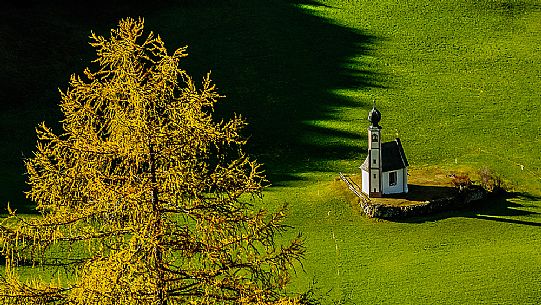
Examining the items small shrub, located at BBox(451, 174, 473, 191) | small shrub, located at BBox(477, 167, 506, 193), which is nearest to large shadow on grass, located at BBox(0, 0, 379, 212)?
small shrub, located at BBox(451, 174, 473, 191)

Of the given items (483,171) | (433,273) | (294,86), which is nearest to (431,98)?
(294,86)

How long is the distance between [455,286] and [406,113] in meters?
26.4

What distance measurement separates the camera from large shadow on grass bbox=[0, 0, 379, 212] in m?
54.7

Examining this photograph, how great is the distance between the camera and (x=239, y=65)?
70500 mm

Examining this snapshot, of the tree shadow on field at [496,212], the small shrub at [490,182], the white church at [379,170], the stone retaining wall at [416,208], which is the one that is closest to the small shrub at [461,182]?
the stone retaining wall at [416,208]

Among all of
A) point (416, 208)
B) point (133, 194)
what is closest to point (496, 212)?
point (416, 208)

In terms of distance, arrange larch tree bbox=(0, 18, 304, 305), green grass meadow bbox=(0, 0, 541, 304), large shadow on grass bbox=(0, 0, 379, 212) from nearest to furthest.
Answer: larch tree bbox=(0, 18, 304, 305), green grass meadow bbox=(0, 0, 541, 304), large shadow on grass bbox=(0, 0, 379, 212)

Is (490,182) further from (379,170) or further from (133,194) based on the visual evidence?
(133,194)

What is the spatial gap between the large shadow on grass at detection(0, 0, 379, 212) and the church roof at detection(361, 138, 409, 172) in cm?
588

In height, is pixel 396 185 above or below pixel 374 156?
below

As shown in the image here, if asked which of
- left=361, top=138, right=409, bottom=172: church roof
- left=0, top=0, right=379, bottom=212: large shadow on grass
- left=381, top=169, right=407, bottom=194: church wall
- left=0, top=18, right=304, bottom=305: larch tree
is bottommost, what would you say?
left=0, top=18, right=304, bottom=305: larch tree

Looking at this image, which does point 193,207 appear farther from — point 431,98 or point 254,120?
point 431,98

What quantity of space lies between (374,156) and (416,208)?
11.6 feet

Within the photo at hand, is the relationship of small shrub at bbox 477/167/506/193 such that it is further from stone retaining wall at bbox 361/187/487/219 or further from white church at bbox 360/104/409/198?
white church at bbox 360/104/409/198
